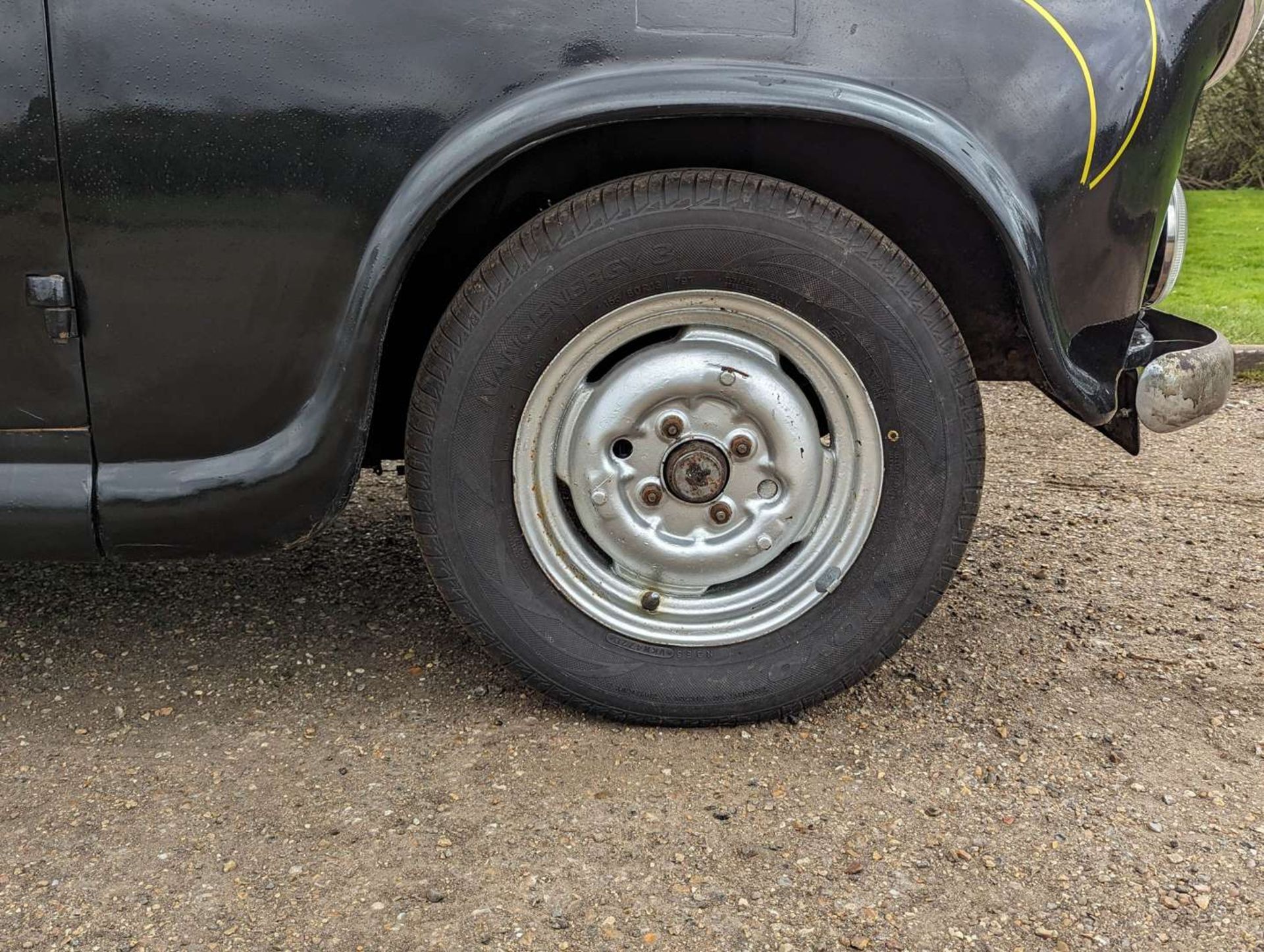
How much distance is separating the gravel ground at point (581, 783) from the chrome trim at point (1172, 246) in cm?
76

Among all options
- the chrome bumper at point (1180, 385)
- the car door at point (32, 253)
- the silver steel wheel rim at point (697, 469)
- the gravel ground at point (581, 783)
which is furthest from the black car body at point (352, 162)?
the gravel ground at point (581, 783)

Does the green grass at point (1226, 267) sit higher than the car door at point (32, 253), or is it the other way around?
the car door at point (32, 253)

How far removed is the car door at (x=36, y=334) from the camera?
1856mm

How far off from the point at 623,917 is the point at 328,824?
0.54m

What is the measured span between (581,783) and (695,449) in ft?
2.10

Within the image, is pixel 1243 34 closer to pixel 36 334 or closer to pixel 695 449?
pixel 695 449

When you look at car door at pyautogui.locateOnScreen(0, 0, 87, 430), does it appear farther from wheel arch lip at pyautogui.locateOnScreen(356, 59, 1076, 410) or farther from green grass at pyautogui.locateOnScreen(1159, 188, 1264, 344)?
green grass at pyautogui.locateOnScreen(1159, 188, 1264, 344)

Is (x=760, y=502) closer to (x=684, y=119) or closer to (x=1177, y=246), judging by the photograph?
(x=684, y=119)

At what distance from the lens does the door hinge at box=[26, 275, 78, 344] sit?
194cm

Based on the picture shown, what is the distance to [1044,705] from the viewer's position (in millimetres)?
2371

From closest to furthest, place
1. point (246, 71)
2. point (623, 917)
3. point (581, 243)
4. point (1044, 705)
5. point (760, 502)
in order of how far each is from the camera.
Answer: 1. point (623, 917)
2. point (246, 71)
3. point (581, 243)
4. point (760, 502)
5. point (1044, 705)

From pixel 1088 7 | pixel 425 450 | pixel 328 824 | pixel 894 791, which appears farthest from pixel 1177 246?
pixel 328 824

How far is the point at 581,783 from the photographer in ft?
6.81

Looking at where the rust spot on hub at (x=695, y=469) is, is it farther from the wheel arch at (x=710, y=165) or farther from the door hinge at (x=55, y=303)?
the door hinge at (x=55, y=303)
